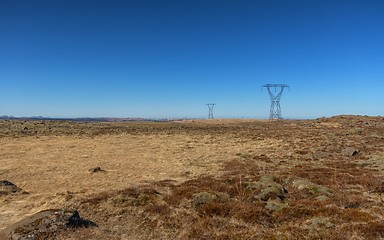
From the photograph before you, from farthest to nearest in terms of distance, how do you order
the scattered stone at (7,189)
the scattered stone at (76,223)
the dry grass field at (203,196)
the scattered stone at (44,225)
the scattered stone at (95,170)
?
the scattered stone at (95,170), the scattered stone at (7,189), the dry grass field at (203,196), the scattered stone at (76,223), the scattered stone at (44,225)

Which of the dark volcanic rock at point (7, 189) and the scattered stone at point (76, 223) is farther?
the dark volcanic rock at point (7, 189)

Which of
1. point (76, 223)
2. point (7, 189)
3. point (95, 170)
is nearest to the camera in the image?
point (76, 223)

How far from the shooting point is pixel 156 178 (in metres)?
25.0

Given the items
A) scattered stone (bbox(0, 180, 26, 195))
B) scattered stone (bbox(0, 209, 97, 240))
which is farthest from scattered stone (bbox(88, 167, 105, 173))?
scattered stone (bbox(0, 209, 97, 240))

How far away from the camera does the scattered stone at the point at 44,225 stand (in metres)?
11.3

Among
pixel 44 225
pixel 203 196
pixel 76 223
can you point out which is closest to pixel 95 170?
pixel 203 196

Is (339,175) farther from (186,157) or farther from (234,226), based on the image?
(186,157)

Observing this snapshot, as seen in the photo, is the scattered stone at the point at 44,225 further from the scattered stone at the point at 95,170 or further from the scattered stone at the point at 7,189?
the scattered stone at the point at 95,170

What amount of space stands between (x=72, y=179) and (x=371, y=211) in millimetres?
22258

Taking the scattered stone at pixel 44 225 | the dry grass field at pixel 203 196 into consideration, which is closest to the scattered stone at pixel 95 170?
the dry grass field at pixel 203 196

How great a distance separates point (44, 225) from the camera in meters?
12.0

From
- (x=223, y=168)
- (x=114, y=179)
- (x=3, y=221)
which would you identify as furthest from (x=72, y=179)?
(x=223, y=168)

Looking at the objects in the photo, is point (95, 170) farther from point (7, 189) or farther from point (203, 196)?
point (203, 196)

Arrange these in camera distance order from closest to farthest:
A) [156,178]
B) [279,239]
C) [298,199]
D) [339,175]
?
[279,239], [298,199], [339,175], [156,178]
